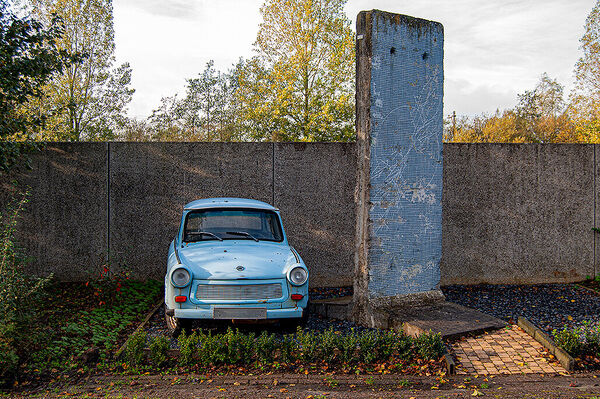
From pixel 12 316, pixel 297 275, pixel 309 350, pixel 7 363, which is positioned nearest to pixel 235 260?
pixel 297 275

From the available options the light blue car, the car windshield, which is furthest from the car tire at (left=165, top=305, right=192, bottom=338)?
the car windshield

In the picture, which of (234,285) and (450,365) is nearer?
(450,365)

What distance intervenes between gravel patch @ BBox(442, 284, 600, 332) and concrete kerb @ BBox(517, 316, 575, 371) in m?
0.49

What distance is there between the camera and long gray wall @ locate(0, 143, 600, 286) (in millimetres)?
7832

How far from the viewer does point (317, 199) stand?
8.13 m

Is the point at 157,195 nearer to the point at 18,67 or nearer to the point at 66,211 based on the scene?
the point at 66,211

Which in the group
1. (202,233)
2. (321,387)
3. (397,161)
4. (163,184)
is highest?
(397,161)

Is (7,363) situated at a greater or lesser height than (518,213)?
lesser

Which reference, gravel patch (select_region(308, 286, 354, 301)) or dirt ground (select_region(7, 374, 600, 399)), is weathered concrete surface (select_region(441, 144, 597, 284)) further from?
dirt ground (select_region(7, 374, 600, 399))

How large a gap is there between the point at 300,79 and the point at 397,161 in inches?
973

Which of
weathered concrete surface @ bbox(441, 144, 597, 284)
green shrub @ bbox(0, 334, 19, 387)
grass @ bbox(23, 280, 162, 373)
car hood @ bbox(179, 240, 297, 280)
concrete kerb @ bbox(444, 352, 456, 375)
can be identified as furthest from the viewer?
weathered concrete surface @ bbox(441, 144, 597, 284)

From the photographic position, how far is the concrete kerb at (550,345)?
440 centimetres

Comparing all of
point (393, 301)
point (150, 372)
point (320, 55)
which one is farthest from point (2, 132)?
point (320, 55)

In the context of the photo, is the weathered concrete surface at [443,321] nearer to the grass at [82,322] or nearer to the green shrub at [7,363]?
the grass at [82,322]
